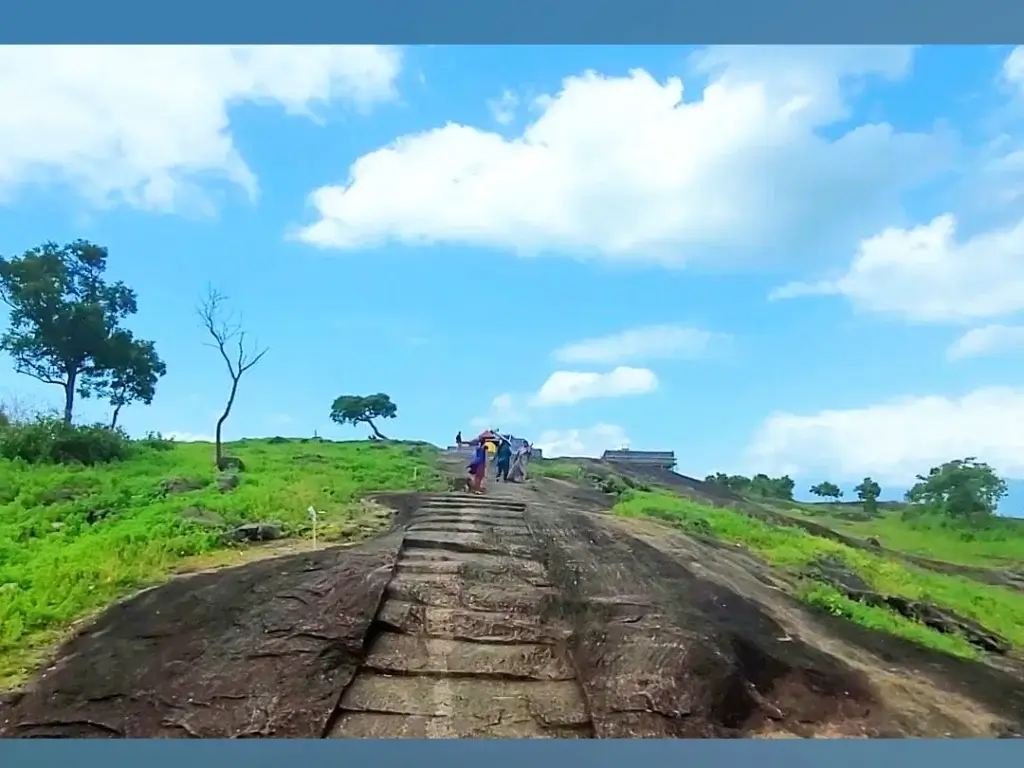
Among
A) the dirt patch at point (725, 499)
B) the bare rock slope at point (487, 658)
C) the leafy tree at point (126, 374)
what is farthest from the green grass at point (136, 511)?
the dirt patch at point (725, 499)

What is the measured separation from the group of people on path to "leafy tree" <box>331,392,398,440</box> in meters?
0.37

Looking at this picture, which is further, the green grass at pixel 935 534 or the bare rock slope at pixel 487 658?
the green grass at pixel 935 534

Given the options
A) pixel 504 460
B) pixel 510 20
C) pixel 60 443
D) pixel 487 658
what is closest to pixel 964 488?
pixel 504 460

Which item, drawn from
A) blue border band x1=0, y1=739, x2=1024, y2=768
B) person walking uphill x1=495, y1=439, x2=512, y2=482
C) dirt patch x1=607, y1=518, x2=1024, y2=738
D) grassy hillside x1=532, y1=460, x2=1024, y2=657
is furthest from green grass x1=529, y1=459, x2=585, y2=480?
blue border band x1=0, y1=739, x2=1024, y2=768

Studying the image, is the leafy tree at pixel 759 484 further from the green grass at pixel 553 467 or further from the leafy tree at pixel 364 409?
the leafy tree at pixel 364 409

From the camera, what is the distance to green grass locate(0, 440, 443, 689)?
463 centimetres

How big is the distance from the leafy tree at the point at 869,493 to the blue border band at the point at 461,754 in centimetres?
123

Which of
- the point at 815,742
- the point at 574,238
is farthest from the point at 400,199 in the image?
the point at 815,742

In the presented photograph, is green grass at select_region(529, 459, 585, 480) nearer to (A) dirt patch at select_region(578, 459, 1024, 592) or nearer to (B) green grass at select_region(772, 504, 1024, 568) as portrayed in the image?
(A) dirt patch at select_region(578, 459, 1024, 592)

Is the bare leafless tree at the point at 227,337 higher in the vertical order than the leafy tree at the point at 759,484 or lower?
higher

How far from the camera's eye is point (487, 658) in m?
4.51

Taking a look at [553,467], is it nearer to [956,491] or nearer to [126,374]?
[956,491]

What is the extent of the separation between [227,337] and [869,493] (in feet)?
10.6

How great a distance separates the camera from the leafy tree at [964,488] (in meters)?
5.06
